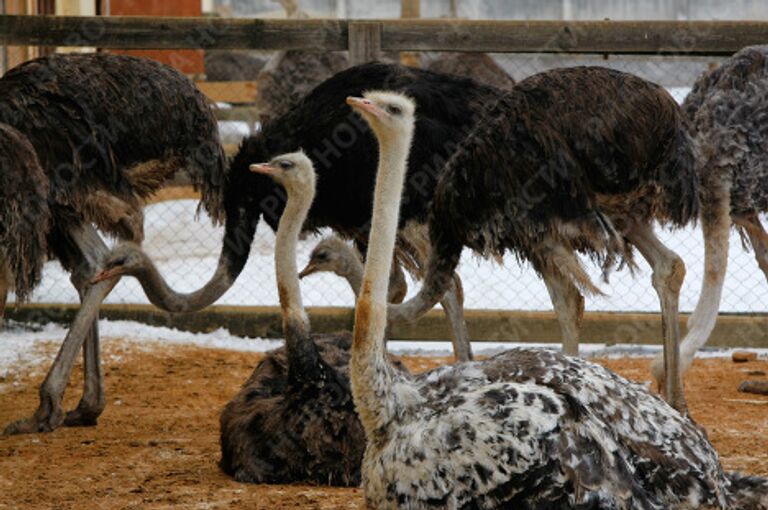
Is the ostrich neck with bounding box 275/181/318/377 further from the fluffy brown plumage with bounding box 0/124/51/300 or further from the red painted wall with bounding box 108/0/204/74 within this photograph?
the red painted wall with bounding box 108/0/204/74

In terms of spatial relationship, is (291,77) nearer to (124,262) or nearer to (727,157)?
(727,157)

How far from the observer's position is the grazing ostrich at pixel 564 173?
5.76 meters

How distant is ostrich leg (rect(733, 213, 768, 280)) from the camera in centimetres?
741

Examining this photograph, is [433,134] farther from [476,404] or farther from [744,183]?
[476,404]

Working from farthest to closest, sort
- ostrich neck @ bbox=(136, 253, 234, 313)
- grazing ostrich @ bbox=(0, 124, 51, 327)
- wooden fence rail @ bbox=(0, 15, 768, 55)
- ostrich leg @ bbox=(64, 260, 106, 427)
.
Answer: wooden fence rail @ bbox=(0, 15, 768, 55)
ostrich leg @ bbox=(64, 260, 106, 427)
ostrich neck @ bbox=(136, 253, 234, 313)
grazing ostrich @ bbox=(0, 124, 51, 327)

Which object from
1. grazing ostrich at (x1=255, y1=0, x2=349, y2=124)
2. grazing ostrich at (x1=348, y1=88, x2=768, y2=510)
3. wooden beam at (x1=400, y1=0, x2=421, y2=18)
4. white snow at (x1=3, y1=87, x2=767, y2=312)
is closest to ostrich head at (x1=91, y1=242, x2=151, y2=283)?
grazing ostrich at (x1=348, y1=88, x2=768, y2=510)

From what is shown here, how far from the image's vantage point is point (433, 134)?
6516 millimetres

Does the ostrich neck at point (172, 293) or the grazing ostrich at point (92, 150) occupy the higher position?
the grazing ostrich at point (92, 150)

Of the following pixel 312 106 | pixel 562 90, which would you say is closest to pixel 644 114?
pixel 562 90

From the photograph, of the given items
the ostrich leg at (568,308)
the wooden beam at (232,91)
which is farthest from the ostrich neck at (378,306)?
the wooden beam at (232,91)

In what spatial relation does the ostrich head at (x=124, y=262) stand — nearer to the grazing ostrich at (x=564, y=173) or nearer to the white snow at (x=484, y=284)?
the grazing ostrich at (x=564, y=173)

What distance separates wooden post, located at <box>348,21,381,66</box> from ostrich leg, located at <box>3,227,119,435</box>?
224 cm

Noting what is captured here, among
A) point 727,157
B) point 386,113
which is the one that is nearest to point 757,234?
point 727,157

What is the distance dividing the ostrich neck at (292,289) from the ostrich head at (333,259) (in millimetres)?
795
